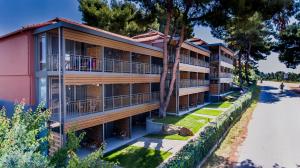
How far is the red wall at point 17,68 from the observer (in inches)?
589

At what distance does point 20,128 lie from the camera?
17.5 ft

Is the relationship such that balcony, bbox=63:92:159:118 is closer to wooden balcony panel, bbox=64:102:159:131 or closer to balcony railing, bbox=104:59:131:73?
wooden balcony panel, bbox=64:102:159:131

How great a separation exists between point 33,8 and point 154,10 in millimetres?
20553

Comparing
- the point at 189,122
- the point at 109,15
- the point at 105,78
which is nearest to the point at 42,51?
the point at 105,78

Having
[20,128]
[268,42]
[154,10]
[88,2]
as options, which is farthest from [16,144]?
[268,42]

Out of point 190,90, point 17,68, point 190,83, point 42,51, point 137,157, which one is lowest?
point 137,157

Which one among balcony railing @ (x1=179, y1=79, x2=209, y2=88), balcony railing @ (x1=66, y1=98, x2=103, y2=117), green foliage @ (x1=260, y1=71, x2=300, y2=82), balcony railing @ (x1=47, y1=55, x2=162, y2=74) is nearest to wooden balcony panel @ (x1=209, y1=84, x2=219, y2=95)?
balcony railing @ (x1=179, y1=79, x2=209, y2=88)

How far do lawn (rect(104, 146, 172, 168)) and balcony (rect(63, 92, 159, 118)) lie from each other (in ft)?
10.3

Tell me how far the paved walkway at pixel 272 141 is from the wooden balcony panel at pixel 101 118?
856 cm

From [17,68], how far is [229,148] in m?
15.1

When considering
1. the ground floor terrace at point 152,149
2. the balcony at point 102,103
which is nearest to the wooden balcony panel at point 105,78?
the balcony at point 102,103

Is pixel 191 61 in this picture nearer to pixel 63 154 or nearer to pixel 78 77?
pixel 78 77

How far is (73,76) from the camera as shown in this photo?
14.0 meters

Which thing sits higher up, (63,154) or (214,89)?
(214,89)
